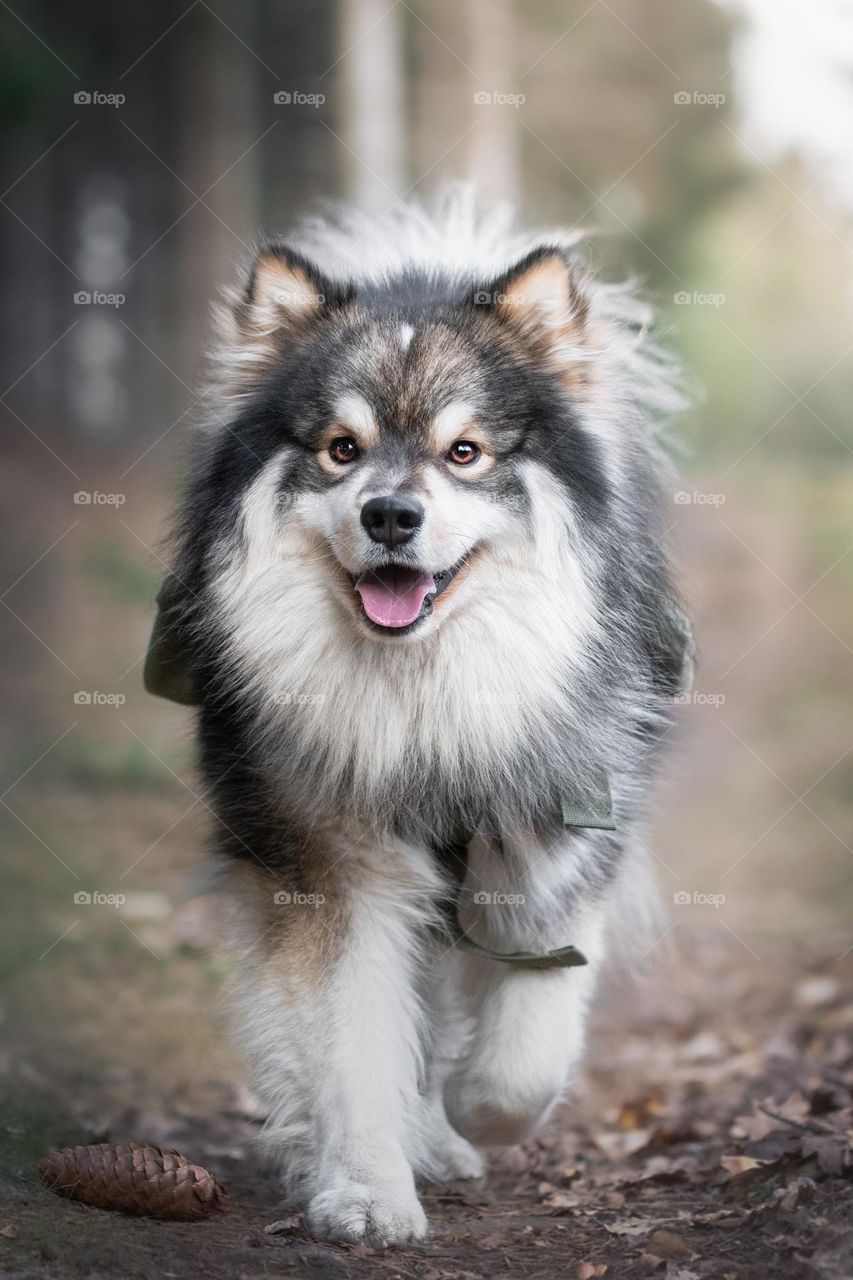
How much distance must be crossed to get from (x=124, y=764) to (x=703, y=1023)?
156 inches

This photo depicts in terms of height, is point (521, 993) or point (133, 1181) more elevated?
point (521, 993)

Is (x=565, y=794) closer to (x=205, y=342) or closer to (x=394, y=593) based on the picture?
(x=394, y=593)

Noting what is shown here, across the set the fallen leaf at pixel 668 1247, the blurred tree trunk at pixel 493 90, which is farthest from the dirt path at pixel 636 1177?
the blurred tree trunk at pixel 493 90

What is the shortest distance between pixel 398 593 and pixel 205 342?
133cm

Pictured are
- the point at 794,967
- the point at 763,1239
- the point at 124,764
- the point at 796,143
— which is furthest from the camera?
the point at 796,143

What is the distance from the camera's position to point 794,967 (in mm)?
5883

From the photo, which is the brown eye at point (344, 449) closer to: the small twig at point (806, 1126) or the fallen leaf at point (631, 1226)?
the fallen leaf at point (631, 1226)

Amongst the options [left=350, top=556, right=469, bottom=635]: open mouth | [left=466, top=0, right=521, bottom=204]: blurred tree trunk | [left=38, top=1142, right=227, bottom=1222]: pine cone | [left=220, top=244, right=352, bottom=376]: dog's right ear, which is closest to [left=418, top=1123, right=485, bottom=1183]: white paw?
[left=38, top=1142, right=227, bottom=1222]: pine cone

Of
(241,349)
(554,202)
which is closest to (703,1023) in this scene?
(241,349)

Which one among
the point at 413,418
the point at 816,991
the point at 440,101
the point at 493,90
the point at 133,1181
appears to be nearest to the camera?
the point at 133,1181

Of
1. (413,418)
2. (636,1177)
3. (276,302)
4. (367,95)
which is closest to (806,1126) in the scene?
(636,1177)

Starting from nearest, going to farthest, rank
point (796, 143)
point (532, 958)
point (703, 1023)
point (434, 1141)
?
point (532, 958) < point (434, 1141) < point (703, 1023) < point (796, 143)

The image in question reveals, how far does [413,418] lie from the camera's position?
317cm

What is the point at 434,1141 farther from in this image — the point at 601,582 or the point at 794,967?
the point at 794,967
